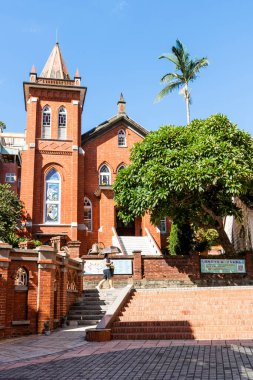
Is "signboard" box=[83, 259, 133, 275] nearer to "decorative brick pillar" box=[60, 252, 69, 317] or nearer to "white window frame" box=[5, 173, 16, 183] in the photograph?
"decorative brick pillar" box=[60, 252, 69, 317]

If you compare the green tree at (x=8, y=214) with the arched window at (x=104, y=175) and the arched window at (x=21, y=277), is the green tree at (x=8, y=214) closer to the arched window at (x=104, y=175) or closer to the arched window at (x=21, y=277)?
the arched window at (x=104, y=175)

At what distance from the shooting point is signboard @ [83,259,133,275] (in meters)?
19.9

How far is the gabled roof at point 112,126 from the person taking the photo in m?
31.9

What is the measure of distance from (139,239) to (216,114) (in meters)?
11.1

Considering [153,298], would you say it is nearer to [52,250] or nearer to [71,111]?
[52,250]

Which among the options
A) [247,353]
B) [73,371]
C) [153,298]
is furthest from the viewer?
[153,298]

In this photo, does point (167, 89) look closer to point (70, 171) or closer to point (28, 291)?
point (70, 171)

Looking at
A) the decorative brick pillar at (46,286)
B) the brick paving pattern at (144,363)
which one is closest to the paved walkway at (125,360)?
the brick paving pattern at (144,363)

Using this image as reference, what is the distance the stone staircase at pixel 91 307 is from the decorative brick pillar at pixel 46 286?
1785 mm

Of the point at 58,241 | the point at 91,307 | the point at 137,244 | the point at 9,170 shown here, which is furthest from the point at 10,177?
the point at 91,307

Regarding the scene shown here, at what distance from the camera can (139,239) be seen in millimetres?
28531

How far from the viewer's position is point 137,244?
91.4 ft

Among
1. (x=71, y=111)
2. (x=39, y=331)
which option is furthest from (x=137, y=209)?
(x=71, y=111)

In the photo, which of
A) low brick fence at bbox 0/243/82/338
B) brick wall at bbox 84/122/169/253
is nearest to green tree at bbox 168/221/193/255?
brick wall at bbox 84/122/169/253
